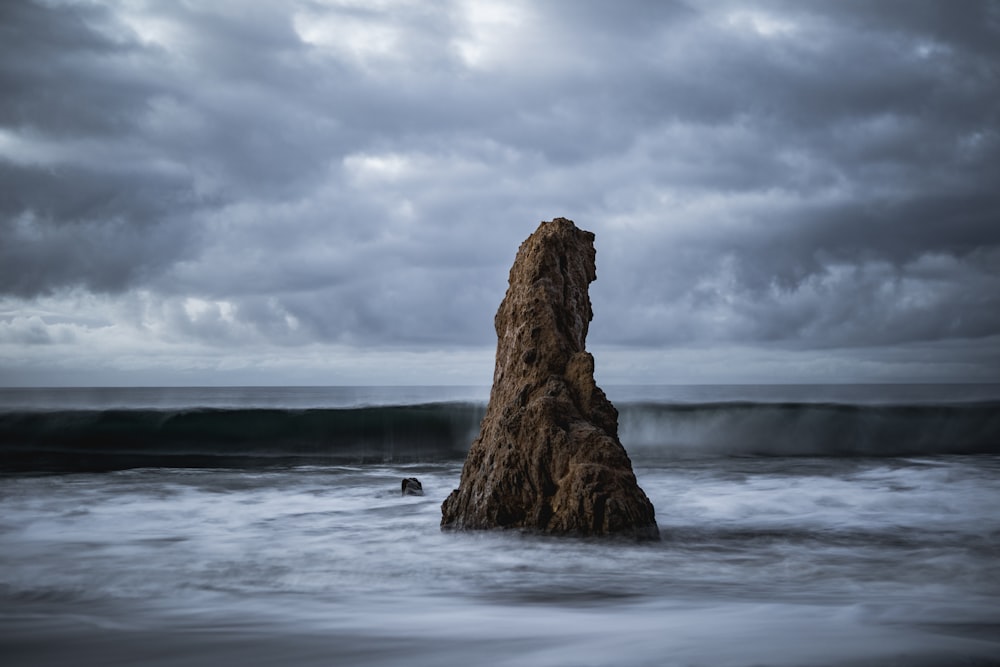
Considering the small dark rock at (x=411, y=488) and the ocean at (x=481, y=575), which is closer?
the ocean at (x=481, y=575)

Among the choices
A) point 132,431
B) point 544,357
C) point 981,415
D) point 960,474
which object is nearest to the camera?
point 544,357

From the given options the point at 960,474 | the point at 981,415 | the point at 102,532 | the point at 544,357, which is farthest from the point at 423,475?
the point at 981,415

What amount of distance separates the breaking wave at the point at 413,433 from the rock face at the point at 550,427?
1144cm

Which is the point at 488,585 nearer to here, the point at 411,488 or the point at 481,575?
the point at 481,575

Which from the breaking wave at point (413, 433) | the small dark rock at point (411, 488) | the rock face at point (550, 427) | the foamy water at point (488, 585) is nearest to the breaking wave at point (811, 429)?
the breaking wave at point (413, 433)

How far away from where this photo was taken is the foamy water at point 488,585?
397cm

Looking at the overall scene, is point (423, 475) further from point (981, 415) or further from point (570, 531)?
point (981, 415)

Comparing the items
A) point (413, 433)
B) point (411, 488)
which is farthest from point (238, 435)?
point (411, 488)

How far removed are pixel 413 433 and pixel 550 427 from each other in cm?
1668

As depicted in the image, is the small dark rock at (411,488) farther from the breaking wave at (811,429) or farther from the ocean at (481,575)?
the breaking wave at (811,429)

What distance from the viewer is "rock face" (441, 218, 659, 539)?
21.0 feet

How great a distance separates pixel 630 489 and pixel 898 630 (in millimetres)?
2548

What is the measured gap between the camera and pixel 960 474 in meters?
13.7

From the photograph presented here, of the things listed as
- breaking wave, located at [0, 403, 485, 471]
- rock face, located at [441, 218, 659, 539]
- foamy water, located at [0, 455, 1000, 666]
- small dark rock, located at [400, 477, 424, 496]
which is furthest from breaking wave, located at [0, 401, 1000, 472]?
rock face, located at [441, 218, 659, 539]
